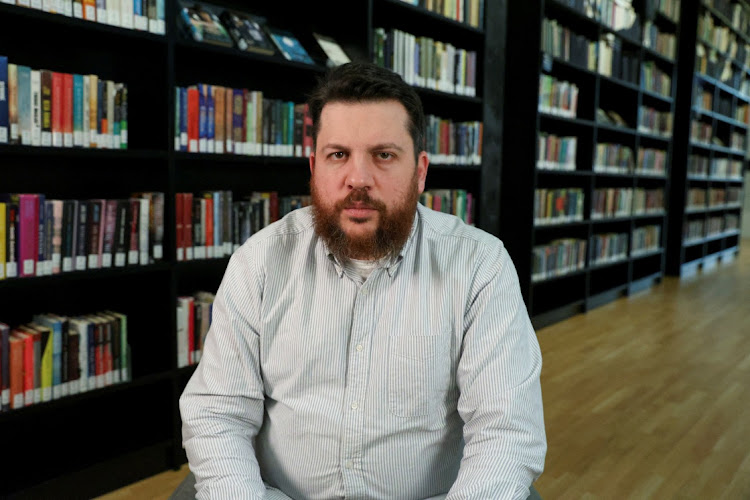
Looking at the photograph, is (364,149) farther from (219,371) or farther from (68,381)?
(68,381)

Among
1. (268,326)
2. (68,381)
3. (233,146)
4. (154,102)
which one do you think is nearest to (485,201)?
(233,146)

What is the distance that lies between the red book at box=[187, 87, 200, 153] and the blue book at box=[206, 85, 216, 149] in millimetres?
42

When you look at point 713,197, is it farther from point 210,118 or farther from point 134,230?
point 134,230

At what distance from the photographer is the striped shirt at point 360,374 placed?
1.18 metres

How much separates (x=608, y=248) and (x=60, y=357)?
471cm

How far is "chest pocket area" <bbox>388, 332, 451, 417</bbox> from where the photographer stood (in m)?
1.20

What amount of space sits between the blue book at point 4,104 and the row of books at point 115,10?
0.62ft

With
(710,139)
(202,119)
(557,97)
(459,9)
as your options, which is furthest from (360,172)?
(710,139)

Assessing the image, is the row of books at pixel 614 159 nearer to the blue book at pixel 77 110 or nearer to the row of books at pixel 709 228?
the row of books at pixel 709 228

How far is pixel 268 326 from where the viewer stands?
1245 mm

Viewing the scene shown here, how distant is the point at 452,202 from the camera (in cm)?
370

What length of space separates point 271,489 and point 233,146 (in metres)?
1.58

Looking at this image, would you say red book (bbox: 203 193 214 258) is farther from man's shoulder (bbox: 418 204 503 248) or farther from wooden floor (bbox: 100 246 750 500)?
man's shoulder (bbox: 418 204 503 248)

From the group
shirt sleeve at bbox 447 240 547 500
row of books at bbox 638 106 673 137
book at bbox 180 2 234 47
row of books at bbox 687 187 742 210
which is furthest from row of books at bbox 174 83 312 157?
row of books at bbox 687 187 742 210
